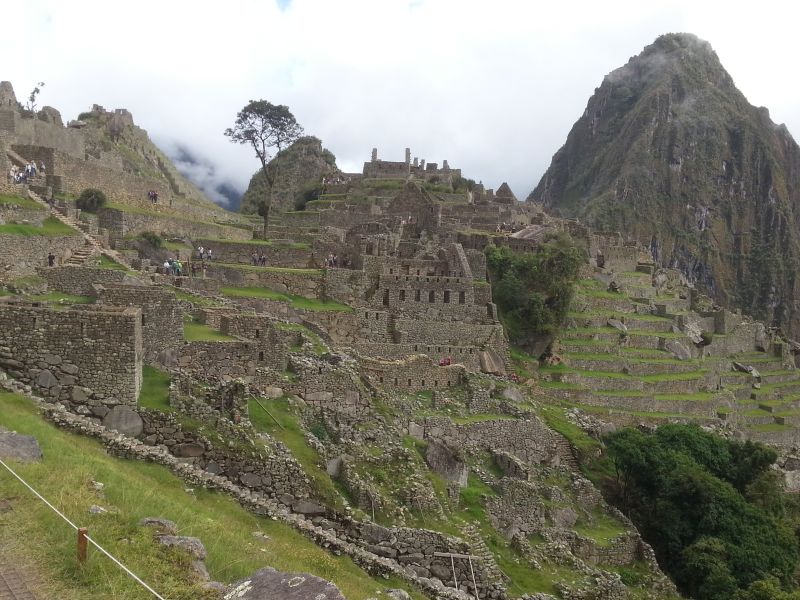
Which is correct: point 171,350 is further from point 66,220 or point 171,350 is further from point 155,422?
point 66,220

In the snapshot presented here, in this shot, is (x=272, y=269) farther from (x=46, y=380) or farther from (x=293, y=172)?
(x=293, y=172)

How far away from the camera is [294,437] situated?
1709 cm

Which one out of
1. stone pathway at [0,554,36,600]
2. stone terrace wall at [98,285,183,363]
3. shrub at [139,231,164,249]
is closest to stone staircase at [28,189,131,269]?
shrub at [139,231,164,249]

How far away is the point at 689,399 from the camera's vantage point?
40.2 meters

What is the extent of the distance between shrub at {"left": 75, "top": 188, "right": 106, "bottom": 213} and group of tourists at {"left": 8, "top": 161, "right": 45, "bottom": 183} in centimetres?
197

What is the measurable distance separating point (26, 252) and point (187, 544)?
15.8 m

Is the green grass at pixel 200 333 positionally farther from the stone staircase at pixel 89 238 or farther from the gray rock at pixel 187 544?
the gray rock at pixel 187 544

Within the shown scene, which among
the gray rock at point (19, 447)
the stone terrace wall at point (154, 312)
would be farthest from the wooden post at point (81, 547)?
the stone terrace wall at point (154, 312)

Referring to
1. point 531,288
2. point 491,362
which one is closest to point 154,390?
point 491,362

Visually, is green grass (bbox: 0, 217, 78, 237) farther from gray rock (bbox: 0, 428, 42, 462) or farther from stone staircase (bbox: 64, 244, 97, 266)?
gray rock (bbox: 0, 428, 42, 462)

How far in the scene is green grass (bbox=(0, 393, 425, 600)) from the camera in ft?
25.4

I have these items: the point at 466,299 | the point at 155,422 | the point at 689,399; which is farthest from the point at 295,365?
the point at 689,399

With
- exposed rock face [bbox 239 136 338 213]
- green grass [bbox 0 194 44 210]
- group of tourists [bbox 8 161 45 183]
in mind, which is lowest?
green grass [bbox 0 194 44 210]

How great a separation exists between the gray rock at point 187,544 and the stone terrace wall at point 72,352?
5.67 meters
